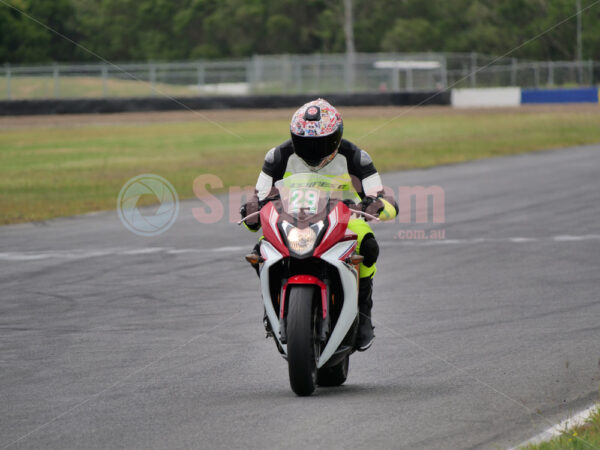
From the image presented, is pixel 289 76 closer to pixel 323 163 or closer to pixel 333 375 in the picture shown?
pixel 323 163

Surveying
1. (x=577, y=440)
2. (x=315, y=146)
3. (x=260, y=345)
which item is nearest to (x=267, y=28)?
(x=260, y=345)

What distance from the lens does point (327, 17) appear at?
314ft

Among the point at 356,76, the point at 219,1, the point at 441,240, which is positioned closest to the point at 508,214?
the point at 441,240

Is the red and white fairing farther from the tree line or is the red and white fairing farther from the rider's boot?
the tree line

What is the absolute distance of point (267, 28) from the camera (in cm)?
9856

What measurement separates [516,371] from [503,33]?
84509 mm

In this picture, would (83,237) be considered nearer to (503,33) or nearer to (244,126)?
(244,126)

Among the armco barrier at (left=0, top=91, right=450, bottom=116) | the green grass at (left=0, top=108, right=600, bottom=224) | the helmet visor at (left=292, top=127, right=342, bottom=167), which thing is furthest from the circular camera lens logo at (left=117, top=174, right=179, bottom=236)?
the armco barrier at (left=0, top=91, right=450, bottom=116)

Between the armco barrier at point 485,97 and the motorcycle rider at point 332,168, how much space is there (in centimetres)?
4613

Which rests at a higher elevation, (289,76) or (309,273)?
(289,76)

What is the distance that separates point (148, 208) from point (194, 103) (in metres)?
30.4

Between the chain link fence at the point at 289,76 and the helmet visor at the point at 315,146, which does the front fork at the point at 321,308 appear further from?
the chain link fence at the point at 289,76

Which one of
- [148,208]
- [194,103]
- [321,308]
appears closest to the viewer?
[321,308]

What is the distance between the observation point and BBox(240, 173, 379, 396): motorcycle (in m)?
6.04
